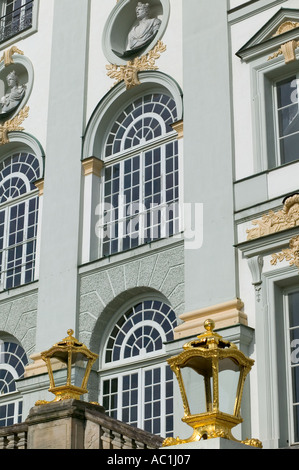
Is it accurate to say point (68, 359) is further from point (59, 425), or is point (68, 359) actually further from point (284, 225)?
point (284, 225)

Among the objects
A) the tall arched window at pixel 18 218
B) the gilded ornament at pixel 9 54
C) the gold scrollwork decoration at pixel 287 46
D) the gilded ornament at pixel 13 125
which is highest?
the gilded ornament at pixel 9 54

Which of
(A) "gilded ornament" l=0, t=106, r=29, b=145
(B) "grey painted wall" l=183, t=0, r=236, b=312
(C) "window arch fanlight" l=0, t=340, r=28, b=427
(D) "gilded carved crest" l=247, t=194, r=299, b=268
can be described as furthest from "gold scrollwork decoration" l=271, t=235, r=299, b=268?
(A) "gilded ornament" l=0, t=106, r=29, b=145

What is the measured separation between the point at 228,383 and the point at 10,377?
9691 millimetres

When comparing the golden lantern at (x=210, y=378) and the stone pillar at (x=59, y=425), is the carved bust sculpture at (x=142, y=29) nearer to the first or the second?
the stone pillar at (x=59, y=425)

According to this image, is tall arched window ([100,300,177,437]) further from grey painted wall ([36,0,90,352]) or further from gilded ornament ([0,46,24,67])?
gilded ornament ([0,46,24,67])

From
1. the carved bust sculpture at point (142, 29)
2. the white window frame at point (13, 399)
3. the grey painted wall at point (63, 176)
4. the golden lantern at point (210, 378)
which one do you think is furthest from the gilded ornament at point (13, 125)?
the golden lantern at point (210, 378)

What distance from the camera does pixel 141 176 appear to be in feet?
64.6

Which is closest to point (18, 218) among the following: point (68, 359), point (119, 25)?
point (119, 25)

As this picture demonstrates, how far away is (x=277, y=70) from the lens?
1770 cm

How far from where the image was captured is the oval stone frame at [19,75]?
2264cm

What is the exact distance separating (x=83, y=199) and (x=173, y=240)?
282 cm

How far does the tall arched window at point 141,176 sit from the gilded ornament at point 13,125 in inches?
103

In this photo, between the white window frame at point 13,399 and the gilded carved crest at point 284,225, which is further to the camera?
the white window frame at point 13,399

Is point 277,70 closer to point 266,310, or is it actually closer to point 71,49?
point 266,310
